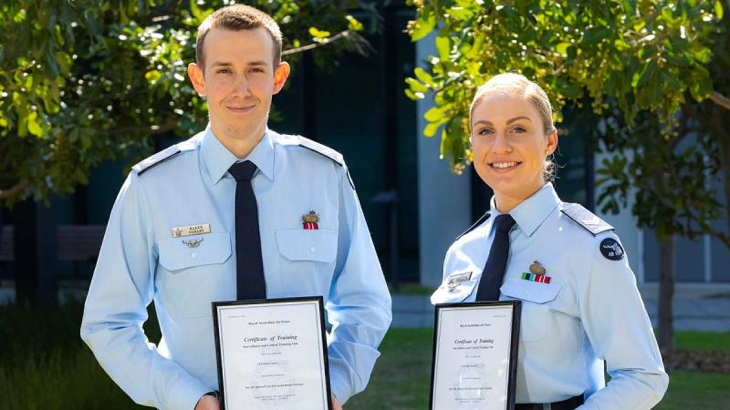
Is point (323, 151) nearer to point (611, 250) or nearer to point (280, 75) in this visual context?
point (280, 75)

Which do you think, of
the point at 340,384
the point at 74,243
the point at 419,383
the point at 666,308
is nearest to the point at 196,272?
the point at 340,384

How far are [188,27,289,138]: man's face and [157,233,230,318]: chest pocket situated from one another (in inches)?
11.6

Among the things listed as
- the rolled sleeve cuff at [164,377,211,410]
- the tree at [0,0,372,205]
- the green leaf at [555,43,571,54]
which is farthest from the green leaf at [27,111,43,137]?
the rolled sleeve cuff at [164,377,211,410]

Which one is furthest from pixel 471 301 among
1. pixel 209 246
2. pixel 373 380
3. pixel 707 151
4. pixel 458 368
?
pixel 707 151

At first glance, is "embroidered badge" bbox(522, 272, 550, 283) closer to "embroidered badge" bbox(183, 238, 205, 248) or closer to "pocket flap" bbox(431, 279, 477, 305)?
"pocket flap" bbox(431, 279, 477, 305)

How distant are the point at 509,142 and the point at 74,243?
11760mm

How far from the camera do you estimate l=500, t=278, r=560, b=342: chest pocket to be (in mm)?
2531

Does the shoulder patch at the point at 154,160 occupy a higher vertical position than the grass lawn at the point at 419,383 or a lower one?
higher

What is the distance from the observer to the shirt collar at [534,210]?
8.81 ft

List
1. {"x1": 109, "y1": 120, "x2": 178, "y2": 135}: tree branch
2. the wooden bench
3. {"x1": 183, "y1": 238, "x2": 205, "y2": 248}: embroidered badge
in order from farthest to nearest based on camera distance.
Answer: the wooden bench
{"x1": 109, "y1": 120, "x2": 178, "y2": 135}: tree branch
{"x1": 183, "y1": 238, "x2": 205, "y2": 248}: embroidered badge

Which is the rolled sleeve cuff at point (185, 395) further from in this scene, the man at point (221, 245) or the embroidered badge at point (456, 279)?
the embroidered badge at point (456, 279)

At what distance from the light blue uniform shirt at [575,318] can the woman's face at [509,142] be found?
0.25 ft

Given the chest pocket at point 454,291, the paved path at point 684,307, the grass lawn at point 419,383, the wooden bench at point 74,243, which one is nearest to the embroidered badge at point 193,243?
the chest pocket at point 454,291

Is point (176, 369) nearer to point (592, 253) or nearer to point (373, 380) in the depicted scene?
point (592, 253)
